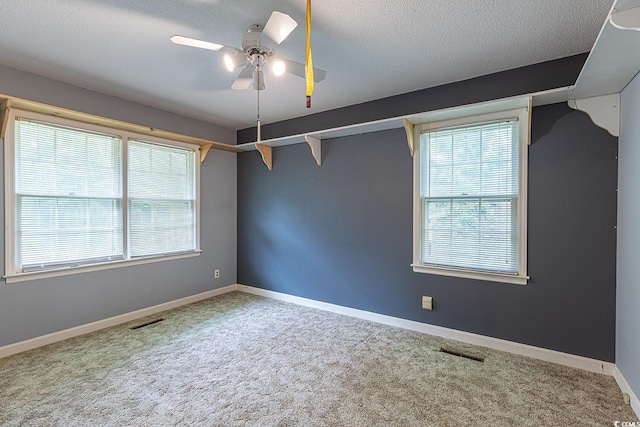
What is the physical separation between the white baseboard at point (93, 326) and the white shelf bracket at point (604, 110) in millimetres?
4470

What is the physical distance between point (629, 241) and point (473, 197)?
107cm

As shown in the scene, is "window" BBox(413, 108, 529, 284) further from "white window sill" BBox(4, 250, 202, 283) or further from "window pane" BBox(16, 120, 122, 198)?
"window pane" BBox(16, 120, 122, 198)

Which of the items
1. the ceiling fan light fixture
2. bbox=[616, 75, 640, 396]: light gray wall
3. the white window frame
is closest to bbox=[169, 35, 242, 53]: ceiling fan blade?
the ceiling fan light fixture

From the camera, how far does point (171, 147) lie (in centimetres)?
380

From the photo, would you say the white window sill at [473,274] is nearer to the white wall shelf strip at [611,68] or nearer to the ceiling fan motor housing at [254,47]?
the white wall shelf strip at [611,68]

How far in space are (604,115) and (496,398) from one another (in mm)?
2177

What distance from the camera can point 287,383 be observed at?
2191mm

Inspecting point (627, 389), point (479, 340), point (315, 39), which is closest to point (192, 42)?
point (315, 39)

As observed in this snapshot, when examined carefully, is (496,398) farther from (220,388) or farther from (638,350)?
(220,388)

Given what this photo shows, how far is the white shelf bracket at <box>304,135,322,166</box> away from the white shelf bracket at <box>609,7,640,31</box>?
2629mm

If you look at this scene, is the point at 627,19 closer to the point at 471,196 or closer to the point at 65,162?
the point at 471,196

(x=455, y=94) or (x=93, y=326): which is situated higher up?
(x=455, y=94)

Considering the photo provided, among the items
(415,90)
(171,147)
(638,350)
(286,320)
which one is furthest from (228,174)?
(638,350)

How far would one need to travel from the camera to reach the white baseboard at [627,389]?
1836 mm
